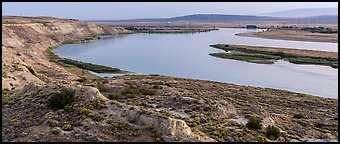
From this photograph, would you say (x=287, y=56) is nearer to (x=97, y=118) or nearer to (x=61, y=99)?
(x=61, y=99)

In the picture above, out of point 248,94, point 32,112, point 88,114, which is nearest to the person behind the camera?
point 88,114

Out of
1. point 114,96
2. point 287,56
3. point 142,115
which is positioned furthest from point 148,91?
point 287,56

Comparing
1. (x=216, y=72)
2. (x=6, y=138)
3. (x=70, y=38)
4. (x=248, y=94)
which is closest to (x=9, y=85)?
(x=6, y=138)

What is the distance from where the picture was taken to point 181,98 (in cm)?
2147

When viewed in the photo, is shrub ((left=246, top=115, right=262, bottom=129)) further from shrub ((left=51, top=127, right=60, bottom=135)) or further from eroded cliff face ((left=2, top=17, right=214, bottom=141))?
shrub ((left=51, top=127, right=60, bottom=135))

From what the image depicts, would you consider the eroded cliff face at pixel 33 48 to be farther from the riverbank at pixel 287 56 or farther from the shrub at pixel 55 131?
the riverbank at pixel 287 56

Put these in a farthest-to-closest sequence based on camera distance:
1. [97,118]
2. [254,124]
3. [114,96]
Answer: [114,96] < [254,124] < [97,118]

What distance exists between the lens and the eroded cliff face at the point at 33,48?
2684 centimetres

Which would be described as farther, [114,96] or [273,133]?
[114,96]

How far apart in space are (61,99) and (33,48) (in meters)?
43.4

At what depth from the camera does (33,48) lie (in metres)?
57.0

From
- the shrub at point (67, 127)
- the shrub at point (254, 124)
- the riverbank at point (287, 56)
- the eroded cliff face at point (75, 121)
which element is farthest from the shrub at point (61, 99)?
the riverbank at point (287, 56)

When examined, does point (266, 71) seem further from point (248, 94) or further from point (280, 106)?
point (280, 106)

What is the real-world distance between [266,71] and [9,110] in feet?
113
